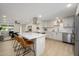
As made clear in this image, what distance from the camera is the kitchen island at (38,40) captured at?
5.61 ft

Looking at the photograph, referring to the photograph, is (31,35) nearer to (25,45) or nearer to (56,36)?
(25,45)

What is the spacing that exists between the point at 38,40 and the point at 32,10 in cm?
73

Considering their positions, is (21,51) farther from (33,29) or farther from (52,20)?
(52,20)

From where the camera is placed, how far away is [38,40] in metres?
1.85

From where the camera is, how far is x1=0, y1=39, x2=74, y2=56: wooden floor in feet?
5.40

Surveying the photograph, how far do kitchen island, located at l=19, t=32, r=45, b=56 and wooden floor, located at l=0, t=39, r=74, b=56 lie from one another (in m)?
0.10

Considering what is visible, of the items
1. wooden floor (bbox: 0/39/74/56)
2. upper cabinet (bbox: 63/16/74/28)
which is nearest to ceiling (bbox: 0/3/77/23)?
upper cabinet (bbox: 63/16/74/28)

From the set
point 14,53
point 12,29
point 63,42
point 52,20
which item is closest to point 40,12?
point 52,20

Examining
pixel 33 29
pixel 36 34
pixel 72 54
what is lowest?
pixel 72 54

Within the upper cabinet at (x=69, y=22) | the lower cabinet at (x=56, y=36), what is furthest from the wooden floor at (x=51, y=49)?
the upper cabinet at (x=69, y=22)

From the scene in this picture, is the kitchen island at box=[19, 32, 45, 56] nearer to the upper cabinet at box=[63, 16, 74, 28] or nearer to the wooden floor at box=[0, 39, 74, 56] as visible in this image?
the wooden floor at box=[0, 39, 74, 56]

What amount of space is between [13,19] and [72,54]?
1.51 meters

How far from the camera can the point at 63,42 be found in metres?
1.80

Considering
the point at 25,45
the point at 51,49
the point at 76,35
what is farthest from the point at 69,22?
the point at 25,45
